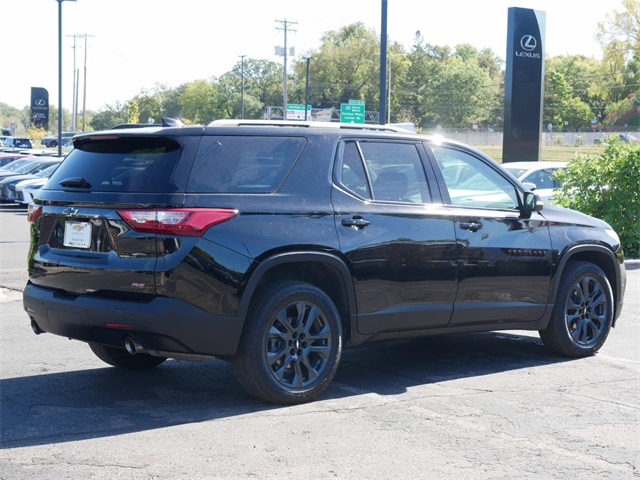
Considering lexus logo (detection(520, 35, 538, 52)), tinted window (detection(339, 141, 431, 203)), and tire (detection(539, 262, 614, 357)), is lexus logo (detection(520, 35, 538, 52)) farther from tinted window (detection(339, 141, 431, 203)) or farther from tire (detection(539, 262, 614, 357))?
tinted window (detection(339, 141, 431, 203))

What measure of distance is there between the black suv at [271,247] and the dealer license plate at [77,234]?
0.02 metres

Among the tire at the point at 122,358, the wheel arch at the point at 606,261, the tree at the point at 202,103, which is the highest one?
the tree at the point at 202,103

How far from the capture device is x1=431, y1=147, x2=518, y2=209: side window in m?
7.11

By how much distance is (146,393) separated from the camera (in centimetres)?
646

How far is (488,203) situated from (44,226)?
10.8 feet

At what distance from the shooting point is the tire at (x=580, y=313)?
774 centimetres

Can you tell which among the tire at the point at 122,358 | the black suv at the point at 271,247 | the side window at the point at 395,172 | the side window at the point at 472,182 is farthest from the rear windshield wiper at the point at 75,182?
the side window at the point at 472,182

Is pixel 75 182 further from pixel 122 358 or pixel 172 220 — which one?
pixel 122 358

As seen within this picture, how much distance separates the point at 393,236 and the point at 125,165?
187cm

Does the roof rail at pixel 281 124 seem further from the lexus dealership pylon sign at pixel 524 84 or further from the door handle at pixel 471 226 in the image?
the lexus dealership pylon sign at pixel 524 84

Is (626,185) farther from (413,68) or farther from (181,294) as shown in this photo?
(413,68)

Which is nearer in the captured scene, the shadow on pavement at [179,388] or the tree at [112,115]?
the shadow on pavement at [179,388]

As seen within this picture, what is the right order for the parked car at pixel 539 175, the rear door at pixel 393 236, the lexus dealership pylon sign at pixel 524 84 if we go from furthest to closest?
the lexus dealership pylon sign at pixel 524 84
the parked car at pixel 539 175
the rear door at pixel 393 236

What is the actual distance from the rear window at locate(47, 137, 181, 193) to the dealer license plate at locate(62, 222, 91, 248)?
25cm
